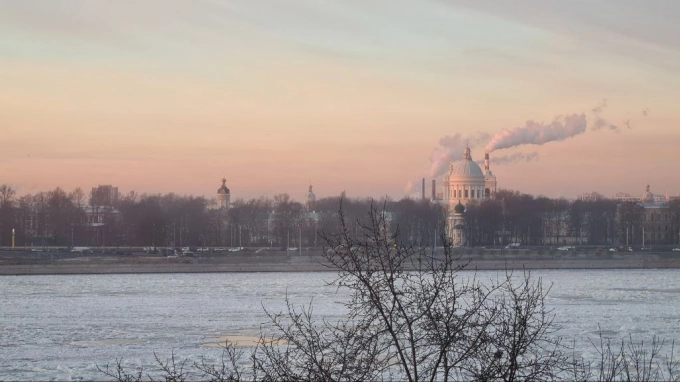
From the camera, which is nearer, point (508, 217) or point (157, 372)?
point (157, 372)

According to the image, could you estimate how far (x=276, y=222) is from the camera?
A: 3428 inches

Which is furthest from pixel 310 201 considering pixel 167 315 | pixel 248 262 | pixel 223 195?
pixel 167 315

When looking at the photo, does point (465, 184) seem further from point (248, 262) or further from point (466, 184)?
point (248, 262)

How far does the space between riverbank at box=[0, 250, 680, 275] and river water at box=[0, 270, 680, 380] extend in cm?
1016

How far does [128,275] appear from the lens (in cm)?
5631

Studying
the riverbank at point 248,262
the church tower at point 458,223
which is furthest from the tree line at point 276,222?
the riverbank at point 248,262

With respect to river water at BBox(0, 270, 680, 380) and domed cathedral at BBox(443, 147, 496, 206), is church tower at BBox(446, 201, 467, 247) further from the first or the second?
river water at BBox(0, 270, 680, 380)

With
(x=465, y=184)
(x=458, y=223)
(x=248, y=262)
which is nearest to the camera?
(x=248, y=262)

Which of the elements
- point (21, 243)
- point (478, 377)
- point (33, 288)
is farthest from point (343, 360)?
point (21, 243)

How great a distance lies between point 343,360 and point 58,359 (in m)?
12.2

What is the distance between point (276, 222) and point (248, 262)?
988 inches

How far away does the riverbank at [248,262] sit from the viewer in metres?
58.1

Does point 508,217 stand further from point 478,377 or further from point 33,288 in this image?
point 478,377

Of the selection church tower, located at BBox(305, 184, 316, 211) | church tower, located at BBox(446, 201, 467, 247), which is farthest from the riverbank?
church tower, located at BBox(305, 184, 316, 211)
